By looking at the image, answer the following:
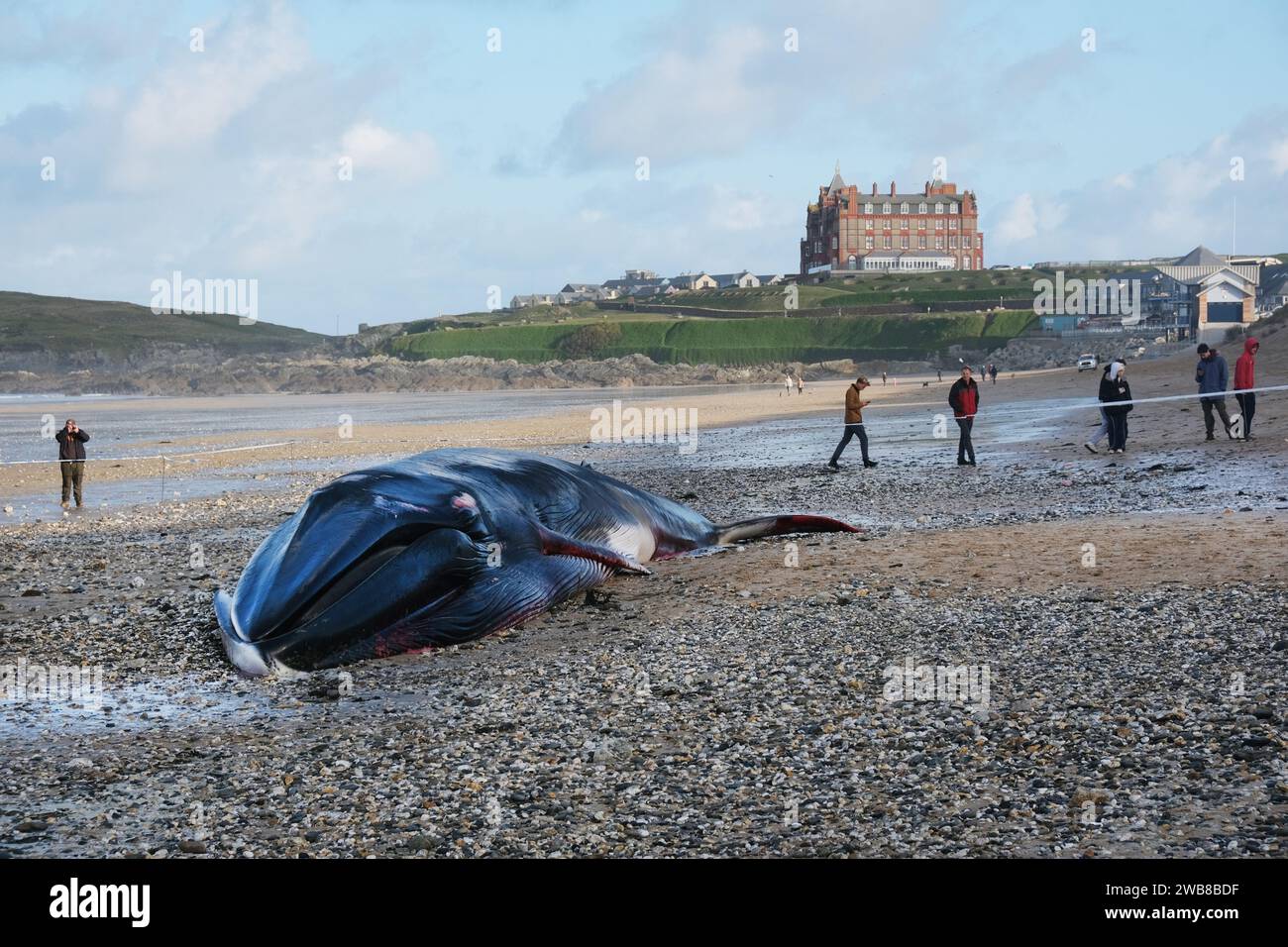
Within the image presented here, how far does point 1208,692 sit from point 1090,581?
329 centimetres

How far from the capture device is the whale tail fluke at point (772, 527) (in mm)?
14234

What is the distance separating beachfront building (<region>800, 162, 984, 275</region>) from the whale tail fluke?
154 metres

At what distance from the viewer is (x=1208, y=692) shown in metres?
7.23

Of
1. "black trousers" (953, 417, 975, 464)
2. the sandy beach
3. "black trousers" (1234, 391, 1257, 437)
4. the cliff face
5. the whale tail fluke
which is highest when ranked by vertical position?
the cliff face

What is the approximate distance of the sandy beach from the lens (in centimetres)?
564

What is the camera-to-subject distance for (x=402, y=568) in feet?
29.9

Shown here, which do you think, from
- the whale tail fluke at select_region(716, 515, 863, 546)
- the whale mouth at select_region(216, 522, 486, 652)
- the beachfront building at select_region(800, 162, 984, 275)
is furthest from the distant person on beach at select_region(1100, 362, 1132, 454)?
the beachfront building at select_region(800, 162, 984, 275)

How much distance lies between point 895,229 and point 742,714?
542ft

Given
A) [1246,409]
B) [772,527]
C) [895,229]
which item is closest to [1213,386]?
[1246,409]

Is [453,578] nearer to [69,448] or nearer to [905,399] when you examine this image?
[69,448]

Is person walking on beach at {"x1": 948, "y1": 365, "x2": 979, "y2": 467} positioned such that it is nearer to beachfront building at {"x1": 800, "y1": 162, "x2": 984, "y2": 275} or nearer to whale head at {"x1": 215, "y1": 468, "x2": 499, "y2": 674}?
whale head at {"x1": 215, "y1": 468, "x2": 499, "y2": 674}
